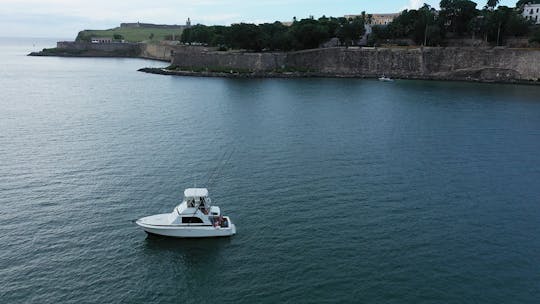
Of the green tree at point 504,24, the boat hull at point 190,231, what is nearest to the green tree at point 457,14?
the green tree at point 504,24

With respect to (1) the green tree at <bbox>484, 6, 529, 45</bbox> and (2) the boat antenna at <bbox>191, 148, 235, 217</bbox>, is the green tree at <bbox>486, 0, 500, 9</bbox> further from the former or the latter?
(2) the boat antenna at <bbox>191, 148, 235, 217</bbox>

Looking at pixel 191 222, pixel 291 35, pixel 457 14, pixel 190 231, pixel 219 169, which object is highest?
pixel 457 14

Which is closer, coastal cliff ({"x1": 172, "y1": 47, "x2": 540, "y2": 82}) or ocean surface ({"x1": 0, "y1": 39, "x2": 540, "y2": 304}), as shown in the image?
ocean surface ({"x1": 0, "y1": 39, "x2": 540, "y2": 304})

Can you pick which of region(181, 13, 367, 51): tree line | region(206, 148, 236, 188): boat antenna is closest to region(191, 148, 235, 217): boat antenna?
region(206, 148, 236, 188): boat antenna

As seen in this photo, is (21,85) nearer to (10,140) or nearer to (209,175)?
(10,140)

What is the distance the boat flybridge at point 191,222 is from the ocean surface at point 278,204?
61cm

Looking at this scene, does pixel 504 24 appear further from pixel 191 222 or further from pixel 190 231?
pixel 190 231

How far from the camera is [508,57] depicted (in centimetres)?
9144

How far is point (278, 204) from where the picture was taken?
1186 inches

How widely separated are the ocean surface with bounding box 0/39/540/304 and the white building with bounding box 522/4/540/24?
61.4 m

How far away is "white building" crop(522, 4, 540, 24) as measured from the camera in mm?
109188

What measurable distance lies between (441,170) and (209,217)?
19.8 metres

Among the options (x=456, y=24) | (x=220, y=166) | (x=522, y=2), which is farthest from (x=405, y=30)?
(x=220, y=166)

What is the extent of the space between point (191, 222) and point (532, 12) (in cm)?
11168
